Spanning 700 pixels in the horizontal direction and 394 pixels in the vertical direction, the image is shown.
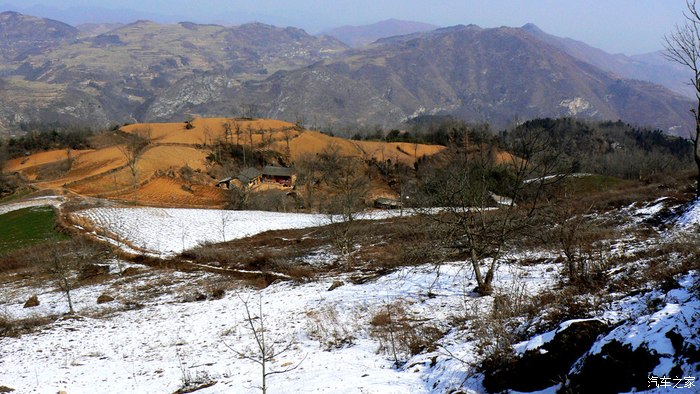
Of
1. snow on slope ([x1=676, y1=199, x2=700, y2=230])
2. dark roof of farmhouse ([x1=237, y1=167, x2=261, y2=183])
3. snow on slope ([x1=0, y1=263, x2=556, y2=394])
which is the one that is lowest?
dark roof of farmhouse ([x1=237, y1=167, x2=261, y2=183])

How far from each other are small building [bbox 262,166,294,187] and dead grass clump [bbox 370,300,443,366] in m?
61.1

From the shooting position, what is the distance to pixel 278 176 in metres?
73.7

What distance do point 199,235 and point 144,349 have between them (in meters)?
28.1

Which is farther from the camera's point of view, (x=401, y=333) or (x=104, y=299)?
(x=104, y=299)

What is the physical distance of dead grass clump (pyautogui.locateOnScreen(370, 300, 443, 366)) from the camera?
32.1 feet

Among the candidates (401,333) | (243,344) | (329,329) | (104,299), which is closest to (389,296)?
(329,329)

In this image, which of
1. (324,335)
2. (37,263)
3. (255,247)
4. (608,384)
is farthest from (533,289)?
(37,263)

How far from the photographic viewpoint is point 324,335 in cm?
1258

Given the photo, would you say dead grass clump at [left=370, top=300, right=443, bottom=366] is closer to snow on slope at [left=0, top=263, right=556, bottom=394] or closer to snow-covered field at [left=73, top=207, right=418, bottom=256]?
snow on slope at [left=0, top=263, right=556, bottom=394]

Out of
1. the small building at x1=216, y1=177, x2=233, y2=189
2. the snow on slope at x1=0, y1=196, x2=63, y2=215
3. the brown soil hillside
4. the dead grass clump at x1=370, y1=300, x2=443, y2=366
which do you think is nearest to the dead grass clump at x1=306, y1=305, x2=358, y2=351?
the dead grass clump at x1=370, y1=300, x2=443, y2=366

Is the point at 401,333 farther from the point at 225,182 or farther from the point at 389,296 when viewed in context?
the point at 225,182

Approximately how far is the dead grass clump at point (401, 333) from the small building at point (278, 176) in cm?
6113

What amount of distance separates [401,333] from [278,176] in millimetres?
64468

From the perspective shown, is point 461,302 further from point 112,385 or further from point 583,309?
point 112,385
